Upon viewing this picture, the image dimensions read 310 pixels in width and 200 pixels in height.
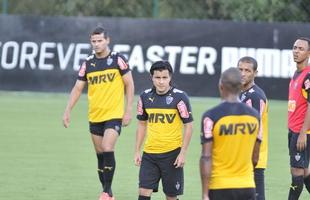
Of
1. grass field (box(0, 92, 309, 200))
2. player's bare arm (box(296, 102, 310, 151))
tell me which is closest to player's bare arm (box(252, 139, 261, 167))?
player's bare arm (box(296, 102, 310, 151))

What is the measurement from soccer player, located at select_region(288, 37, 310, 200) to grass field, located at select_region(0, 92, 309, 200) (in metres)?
0.89

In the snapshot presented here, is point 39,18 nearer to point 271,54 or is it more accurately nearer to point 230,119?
point 271,54

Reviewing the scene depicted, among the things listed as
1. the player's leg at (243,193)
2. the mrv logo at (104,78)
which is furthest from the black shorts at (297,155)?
the player's leg at (243,193)

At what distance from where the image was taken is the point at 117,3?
108 feet

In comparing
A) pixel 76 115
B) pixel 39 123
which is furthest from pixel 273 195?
pixel 76 115

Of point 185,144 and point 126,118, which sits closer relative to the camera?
point 185,144

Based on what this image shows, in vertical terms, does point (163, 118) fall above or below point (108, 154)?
above

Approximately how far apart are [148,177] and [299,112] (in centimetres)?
211

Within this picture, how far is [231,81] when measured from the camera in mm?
7734

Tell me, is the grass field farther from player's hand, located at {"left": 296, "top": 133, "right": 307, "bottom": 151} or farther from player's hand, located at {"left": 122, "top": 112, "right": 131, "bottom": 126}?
player's hand, located at {"left": 296, "top": 133, "right": 307, "bottom": 151}

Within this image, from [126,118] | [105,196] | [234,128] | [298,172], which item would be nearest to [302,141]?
[298,172]

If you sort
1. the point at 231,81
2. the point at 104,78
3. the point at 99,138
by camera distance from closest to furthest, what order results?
the point at 231,81 < the point at 104,78 < the point at 99,138

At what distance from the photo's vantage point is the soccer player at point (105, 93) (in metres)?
12.0

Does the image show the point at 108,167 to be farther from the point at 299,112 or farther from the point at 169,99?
the point at 299,112
